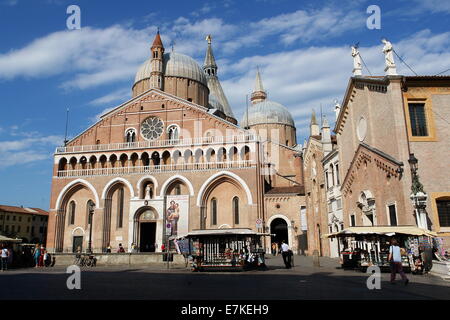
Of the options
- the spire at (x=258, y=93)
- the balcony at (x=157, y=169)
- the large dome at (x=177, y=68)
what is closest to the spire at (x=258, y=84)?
the spire at (x=258, y=93)

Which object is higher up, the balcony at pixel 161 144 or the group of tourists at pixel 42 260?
the balcony at pixel 161 144

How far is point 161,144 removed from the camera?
129ft

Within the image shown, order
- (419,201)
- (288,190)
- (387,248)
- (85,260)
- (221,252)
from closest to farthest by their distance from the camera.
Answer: (419,201)
(387,248)
(221,252)
(85,260)
(288,190)

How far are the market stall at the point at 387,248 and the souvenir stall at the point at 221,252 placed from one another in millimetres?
4767

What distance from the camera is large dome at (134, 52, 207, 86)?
159ft

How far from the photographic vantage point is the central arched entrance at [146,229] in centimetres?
3759

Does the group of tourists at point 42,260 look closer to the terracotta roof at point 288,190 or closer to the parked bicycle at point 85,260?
the parked bicycle at point 85,260

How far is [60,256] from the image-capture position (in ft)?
85.8

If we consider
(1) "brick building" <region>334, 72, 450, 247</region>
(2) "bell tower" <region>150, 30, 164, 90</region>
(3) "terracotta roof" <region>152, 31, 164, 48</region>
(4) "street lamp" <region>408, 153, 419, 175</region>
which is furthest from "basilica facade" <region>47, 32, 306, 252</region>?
(4) "street lamp" <region>408, 153, 419, 175</region>

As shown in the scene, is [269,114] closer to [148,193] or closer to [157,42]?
[157,42]

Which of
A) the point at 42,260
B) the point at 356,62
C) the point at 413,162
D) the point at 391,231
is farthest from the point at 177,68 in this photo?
the point at 391,231

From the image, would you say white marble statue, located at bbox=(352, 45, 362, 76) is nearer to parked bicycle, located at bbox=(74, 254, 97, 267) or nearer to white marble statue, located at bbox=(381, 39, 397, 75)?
white marble statue, located at bbox=(381, 39, 397, 75)

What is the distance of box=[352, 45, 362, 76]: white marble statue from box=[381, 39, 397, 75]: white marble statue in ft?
13.2

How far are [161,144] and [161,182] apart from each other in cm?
421
